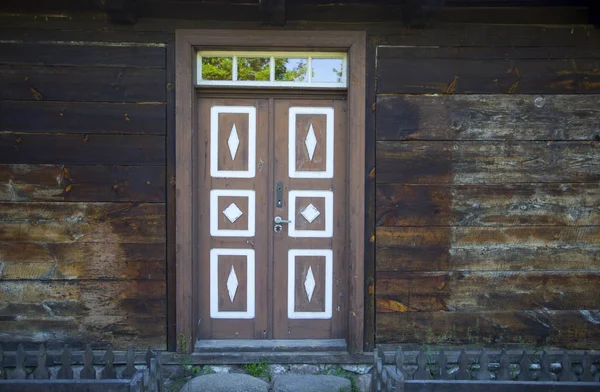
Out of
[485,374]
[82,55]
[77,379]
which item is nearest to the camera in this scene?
[77,379]

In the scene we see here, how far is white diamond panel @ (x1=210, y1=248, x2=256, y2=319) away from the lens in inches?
176

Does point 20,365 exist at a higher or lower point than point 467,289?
lower

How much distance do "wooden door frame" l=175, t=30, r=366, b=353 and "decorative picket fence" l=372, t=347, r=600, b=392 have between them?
787mm

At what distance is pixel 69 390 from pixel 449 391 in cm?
229

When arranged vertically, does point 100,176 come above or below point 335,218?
above

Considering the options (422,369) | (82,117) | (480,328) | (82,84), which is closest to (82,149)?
(82,117)

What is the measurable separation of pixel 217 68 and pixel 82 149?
4.18 feet

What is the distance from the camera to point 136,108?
13.8 ft

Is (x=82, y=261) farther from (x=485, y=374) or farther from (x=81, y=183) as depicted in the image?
(x=485, y=374)

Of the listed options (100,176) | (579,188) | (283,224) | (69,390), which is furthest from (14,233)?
(579,188)

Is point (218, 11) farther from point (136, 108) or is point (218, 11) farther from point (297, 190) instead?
point (297, 190)

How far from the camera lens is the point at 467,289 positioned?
431 centimetres

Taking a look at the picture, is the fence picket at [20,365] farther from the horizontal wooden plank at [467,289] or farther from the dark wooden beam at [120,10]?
the horizontal wooden plank at [467,289]

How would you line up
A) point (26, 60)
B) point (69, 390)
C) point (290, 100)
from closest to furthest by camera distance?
1. point (69, 390)
2. point (26, 60)
3. point (290, 100)
